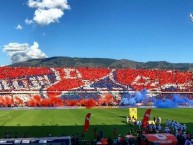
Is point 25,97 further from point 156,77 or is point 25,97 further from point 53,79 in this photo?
point 156,77

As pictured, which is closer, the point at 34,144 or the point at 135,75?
the point at 34,144

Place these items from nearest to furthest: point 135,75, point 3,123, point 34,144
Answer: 1. point 34,144
2. point 3,123
3. point 135,75

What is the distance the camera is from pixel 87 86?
315 feet

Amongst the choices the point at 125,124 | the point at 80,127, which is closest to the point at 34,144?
the point at 80,127

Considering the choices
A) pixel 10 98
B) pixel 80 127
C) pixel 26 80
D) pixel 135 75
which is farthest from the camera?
pixel 135 75

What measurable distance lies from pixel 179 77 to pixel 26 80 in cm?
4400

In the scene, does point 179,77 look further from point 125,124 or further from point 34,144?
point 34,144

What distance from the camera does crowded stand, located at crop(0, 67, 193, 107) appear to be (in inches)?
3420

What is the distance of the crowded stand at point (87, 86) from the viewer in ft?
285

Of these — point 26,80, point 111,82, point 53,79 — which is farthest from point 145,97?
point 26,80

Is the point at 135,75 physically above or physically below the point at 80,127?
above

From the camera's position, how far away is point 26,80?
94812mm

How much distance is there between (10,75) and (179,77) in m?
48.2

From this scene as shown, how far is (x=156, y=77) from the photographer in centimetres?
10312
